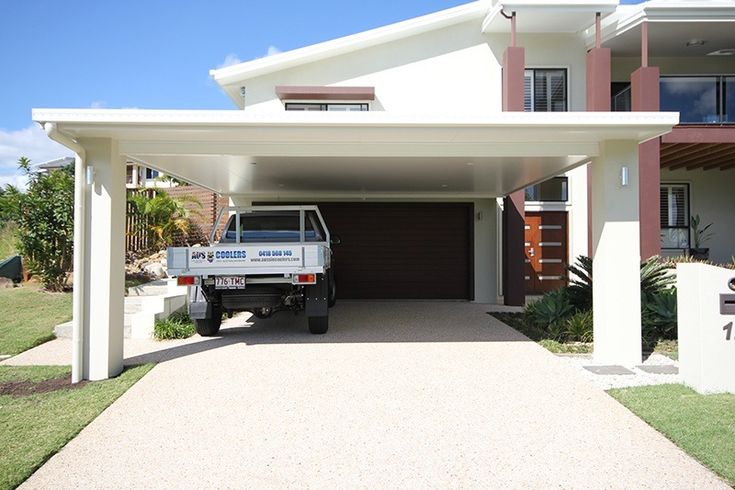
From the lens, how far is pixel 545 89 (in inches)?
579

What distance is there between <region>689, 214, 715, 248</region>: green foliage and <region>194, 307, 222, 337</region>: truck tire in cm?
1280

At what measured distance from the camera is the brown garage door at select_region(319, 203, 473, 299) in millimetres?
14844

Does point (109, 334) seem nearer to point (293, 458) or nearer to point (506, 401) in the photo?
point (293, 458)

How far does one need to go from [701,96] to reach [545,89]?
3644 mm

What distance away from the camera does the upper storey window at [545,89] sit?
14625 mm

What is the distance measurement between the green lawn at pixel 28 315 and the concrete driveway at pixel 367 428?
2.56 m

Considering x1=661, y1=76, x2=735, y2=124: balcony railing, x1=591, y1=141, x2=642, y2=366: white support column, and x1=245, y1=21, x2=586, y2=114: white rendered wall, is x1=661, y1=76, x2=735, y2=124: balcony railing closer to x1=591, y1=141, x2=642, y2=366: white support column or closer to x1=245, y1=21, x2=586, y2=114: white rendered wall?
x1=245, y1=21, x2=586, y2=114: white rendered wall

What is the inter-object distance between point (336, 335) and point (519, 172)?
4.23m

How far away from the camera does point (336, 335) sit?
→ 9.48 m

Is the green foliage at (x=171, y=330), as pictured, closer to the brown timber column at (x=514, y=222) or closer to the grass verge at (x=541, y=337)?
the grass verge at (x=541, y=337)

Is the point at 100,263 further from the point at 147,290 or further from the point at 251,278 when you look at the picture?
the point at 147,290

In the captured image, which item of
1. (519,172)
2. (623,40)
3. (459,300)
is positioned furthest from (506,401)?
(623,40)

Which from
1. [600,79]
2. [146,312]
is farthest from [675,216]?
[146,312]

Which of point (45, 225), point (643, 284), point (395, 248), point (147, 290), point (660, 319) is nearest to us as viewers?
point (660, 319)
